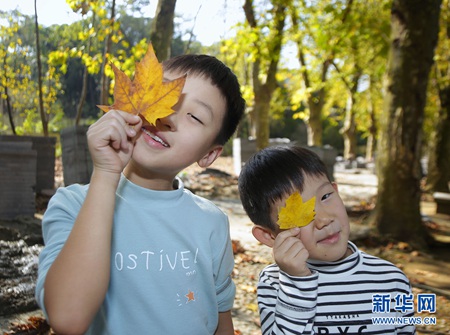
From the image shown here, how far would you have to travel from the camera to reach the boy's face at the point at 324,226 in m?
1.49

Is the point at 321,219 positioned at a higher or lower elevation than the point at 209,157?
lower

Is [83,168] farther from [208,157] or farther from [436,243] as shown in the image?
[436,243]

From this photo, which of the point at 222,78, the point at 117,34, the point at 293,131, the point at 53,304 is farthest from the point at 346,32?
the point at 293,131

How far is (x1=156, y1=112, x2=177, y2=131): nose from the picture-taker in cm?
131

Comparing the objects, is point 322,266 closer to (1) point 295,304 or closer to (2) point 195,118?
(1) point 295,304

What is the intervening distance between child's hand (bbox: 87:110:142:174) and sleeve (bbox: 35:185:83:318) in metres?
0.22

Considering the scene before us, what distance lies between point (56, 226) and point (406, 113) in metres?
5.05

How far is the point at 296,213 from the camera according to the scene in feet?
4.64

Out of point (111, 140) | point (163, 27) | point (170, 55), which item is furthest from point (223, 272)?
point (170, 55)

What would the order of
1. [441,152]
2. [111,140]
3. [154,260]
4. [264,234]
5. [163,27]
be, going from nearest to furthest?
[111,140], [154,260], [264,234], [163,27], [441,152]

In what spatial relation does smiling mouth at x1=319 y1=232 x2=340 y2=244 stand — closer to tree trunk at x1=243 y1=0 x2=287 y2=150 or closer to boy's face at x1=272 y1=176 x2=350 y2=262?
boy's face at x1=272 y1=176 x2=350 y2=262

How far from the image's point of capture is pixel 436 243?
578 cm

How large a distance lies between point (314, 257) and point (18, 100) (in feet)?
8.20

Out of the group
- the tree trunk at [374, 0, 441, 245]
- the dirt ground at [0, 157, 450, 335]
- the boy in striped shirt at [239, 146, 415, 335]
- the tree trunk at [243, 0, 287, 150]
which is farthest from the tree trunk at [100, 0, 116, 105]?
the tree trunk at [243, 0, 287, 150]
